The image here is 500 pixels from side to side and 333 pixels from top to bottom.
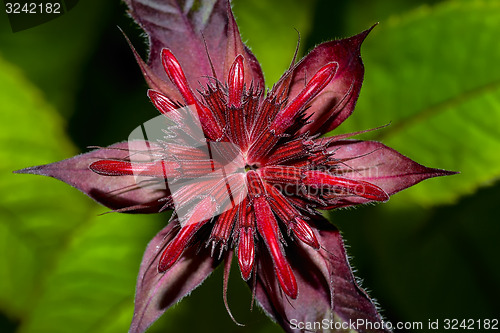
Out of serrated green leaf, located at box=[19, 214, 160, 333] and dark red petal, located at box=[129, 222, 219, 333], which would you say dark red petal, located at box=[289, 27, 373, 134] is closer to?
dark red petal, located at box=[129, 222, 219, 333]

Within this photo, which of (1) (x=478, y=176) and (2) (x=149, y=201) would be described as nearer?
(2) (x=149, y=201)

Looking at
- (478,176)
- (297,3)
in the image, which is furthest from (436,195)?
(297,3)

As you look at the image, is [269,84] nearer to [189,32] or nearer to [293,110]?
[189,32]

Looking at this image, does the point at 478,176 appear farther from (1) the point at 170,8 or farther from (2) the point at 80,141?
(2) the point at 80,141

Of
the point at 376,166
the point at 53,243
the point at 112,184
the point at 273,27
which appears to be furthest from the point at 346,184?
the point at 53,243

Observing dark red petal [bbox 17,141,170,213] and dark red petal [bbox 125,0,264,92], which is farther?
dark red petal [bbox 125,0,264,92]

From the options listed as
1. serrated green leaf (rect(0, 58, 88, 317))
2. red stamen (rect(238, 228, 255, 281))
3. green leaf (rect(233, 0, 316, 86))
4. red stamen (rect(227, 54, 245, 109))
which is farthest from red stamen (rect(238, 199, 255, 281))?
serrated green leaf (rect(0, 58, 88, 317))

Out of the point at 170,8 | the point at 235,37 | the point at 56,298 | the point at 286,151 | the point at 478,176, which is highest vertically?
the point at 170,8
